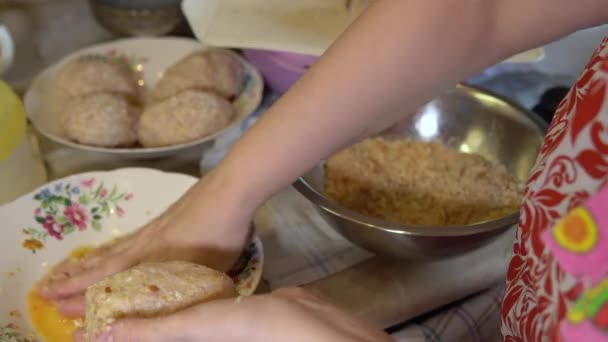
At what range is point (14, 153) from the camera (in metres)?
0.73

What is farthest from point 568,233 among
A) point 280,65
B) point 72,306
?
point 280,65

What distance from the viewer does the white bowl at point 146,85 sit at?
2.58ft

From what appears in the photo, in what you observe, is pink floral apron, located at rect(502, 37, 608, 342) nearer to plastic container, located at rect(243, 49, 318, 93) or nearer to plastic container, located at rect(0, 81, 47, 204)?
plastic container, located at rect(243, 49, 318, 93)

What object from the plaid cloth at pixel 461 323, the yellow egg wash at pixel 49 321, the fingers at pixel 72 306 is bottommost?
the plaid cloth at pixel 461 323

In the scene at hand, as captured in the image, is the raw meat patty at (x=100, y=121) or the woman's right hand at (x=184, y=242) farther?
the raw meat patty at (x=100, y=121)

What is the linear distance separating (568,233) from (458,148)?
488 mm

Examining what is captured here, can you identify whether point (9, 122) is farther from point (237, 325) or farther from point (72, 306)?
point (237, 325)

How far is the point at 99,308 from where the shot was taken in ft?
1.58

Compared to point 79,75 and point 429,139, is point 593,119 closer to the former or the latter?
point 429,139

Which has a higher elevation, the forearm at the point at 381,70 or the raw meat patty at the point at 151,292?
the forearm at the point at 381,70

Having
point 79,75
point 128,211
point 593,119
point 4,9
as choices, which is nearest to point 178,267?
point 128,211

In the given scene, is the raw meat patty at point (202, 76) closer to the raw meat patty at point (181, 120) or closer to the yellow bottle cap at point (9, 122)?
the raw meat patty at point (181, 120)

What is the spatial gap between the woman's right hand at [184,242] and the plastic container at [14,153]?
17 cm

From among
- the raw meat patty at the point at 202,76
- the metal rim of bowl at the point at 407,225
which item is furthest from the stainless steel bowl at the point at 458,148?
the raw meat patty at the point at 202,76
